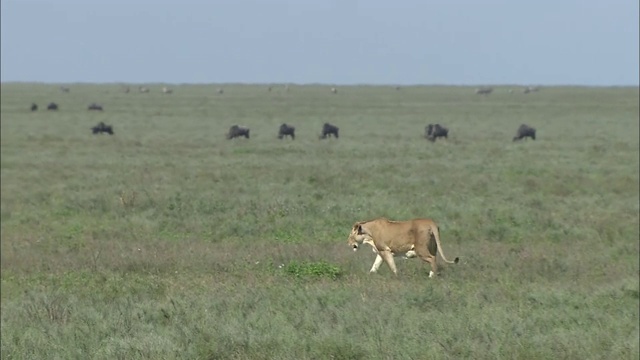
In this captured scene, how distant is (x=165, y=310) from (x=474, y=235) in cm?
799

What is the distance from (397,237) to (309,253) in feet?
9.24

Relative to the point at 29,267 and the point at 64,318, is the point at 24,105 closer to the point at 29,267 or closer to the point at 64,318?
the point at 29,267

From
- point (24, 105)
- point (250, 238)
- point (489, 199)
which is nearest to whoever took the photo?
point (250, 238)

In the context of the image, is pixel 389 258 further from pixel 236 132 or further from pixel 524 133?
pixel 524 133

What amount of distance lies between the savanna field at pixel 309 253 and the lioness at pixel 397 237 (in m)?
0.36

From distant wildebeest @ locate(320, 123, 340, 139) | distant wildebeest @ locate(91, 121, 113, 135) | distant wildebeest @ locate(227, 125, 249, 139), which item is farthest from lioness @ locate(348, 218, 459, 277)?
distant wildebeest @ locate(91, 121, 113, 135)

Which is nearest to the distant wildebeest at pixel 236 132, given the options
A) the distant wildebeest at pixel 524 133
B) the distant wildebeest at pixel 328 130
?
the distant wildebeest at pixel 328 130

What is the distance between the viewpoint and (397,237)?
12.9 meters

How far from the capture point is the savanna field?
949 centimetres

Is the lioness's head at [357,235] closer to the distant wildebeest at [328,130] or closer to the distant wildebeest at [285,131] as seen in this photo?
the distant wildebeest at [285,131]

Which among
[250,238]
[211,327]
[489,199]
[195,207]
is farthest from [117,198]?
[211,327]

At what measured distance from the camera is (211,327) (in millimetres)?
9727

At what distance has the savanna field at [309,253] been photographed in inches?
374

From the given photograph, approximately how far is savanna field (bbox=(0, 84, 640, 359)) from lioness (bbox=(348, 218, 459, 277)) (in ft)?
1.17
